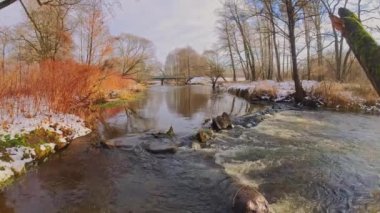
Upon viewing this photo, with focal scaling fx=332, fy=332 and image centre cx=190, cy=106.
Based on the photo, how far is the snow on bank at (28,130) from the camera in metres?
7.51

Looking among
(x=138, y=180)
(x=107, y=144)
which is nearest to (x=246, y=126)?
(x=107, y=144)

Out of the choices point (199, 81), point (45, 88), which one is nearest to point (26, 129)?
point (45, 88)

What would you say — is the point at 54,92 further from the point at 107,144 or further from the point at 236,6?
the point at 236,6

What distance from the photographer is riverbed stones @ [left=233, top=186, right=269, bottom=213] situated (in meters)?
5.28

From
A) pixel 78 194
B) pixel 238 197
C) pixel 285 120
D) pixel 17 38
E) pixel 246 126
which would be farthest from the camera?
pixel 17 38

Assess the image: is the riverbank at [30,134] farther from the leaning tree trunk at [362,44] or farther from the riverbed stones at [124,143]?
the leaning tree trunk at [362,44]

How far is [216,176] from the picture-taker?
23.7 ft

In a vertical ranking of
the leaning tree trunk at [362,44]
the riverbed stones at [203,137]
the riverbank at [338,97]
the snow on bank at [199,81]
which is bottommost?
the riverbed stones at [203,137]

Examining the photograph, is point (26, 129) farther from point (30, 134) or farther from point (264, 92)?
point (264, 92)

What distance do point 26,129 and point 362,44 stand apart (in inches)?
370

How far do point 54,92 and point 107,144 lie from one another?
348cm

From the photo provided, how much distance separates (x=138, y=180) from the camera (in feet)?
23.3

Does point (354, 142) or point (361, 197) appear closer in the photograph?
point (361, 197)

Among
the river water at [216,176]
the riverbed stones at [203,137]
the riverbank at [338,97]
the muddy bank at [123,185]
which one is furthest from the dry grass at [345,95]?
the muddy bank at [123,185]
